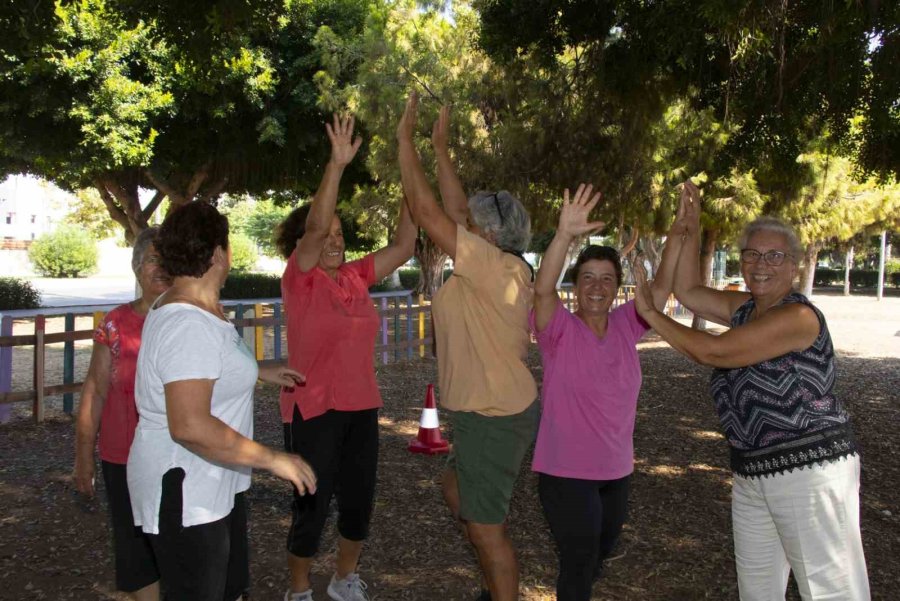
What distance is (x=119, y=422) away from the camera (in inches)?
120

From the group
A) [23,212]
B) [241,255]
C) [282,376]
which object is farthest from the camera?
[23,212]

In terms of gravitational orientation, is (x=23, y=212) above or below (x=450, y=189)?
above

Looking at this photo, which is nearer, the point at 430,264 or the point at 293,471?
Result: the point at 293,471

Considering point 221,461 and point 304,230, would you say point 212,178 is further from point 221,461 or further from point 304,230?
point 221,461

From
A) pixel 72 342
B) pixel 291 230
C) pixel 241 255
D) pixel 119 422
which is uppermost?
pixel 241 255

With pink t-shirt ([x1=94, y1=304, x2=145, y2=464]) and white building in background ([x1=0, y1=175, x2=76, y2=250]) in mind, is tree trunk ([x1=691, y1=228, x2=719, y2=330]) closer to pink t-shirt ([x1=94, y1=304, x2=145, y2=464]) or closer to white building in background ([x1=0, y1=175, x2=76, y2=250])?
pink t-shirt ([x1=94, y1=304, x2=145, y2=464])

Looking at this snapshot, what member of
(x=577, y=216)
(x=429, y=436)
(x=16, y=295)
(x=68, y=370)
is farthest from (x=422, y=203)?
(x=16, y=295)

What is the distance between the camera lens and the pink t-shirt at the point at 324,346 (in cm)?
340

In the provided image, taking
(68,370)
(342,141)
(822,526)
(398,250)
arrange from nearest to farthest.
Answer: (822,526) < (342,141) < (398,250) < (68,370)

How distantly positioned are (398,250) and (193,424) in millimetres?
1909

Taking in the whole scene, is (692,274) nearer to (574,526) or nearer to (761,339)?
(761,339)

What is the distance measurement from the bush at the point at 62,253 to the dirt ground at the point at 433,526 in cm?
4723

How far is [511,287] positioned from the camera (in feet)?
9.96

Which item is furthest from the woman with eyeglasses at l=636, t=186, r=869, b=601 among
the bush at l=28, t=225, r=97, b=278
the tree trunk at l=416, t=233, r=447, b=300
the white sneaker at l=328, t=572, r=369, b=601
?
the bush at l=28, t=225, r=97, b=278
